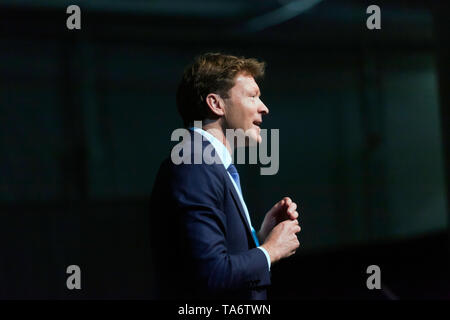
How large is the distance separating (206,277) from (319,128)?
525cm

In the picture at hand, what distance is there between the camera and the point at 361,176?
649cm

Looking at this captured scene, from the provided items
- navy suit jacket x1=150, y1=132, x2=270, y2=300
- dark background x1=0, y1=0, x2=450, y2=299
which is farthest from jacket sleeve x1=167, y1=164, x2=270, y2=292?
dark background x1=0, y1=0, x2=450, y2=299

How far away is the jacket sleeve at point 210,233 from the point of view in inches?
47.1

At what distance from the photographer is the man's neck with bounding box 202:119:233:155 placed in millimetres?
1435

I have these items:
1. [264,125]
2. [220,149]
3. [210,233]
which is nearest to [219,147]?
[220,149]

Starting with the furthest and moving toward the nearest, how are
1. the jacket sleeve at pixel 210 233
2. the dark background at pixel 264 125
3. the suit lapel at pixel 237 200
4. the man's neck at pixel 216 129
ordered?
1. the dark background at pixel 264 125
2. the man's neck at pixel 216 129
3. the suit lapel at pixel 237 200
4. the jacket sleeve at pixel 210 233

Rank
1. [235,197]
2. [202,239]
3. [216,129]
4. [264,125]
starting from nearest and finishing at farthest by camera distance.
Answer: [202,239], [235,197], [216,129], [264,125]

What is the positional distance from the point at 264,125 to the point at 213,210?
472 centimetres

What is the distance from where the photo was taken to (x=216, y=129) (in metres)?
1.44

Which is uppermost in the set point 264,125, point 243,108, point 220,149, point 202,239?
point 264,125

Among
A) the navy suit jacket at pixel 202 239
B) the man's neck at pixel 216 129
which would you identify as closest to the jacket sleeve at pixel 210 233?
the navy suit jacket at pixel 202 239

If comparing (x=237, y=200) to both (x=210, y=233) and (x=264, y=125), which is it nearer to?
(x=210, y=233)

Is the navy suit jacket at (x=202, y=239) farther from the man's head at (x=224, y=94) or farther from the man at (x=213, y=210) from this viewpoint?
the man's head at (x=224, y=94)

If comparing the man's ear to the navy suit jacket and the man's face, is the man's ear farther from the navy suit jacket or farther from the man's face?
the navy suit jacket
